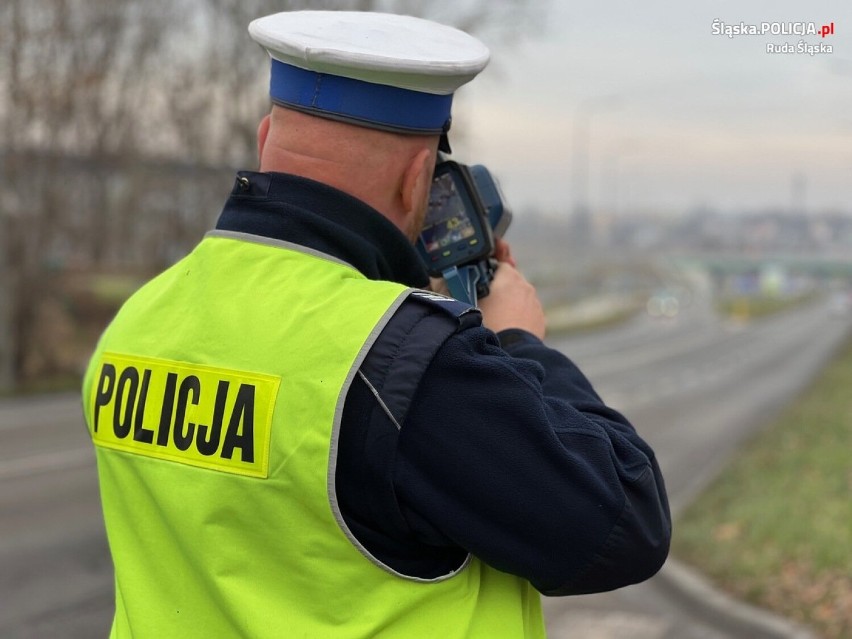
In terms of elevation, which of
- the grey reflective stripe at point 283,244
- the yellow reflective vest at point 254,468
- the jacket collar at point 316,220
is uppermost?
the jacket collar at point 316,220

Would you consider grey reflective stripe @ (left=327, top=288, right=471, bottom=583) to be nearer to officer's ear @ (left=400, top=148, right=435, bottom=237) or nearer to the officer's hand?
officer's ear @ (left=400, top=148, right=435, bottom=237)

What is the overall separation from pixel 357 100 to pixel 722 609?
5159mm

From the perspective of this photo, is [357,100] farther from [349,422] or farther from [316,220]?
[349,422]

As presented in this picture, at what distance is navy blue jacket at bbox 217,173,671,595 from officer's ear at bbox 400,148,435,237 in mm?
211

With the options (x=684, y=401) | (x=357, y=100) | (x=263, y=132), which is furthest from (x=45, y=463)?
(x=684, y=401)

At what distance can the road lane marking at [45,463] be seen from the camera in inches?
395

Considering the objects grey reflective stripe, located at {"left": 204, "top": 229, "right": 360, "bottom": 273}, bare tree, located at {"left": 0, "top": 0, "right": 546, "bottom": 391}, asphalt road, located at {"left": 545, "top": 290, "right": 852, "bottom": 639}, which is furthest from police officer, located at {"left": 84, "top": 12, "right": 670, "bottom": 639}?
bare tree, located at {"left": 0, "top": 0, "right": 546, "bottom": 391}

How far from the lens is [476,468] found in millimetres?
1356

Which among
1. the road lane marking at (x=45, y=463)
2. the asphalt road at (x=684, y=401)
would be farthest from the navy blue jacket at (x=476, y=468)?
the road lane marking at (x=45, y=463)

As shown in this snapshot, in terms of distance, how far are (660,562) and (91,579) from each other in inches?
218

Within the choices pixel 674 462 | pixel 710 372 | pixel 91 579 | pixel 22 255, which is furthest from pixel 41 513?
pixel 710 372

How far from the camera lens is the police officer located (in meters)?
1.36

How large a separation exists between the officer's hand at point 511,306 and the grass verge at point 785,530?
4.13 m

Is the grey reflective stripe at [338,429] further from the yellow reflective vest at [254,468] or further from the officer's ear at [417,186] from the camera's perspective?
the officer's ear at [417,186]
